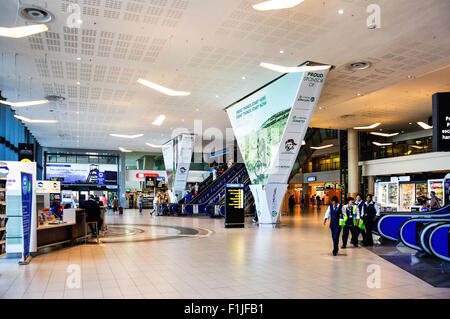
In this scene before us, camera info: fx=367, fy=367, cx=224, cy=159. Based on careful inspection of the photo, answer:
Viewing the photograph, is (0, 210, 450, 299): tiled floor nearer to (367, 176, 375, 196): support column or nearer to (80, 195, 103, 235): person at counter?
(80, 195, 103, 235): person at counter

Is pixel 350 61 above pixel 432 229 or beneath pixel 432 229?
above

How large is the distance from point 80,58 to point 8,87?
5.16 m

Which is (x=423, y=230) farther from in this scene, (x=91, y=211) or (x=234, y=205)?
(x=91, y=211)

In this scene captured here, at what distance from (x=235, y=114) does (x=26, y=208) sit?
11338 millimetres

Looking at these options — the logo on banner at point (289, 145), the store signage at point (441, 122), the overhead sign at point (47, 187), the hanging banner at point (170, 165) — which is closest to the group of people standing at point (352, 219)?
the store signage at point (441, 122)

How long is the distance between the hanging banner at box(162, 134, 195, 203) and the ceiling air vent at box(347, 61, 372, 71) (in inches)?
609

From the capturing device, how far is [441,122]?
649 centimetres

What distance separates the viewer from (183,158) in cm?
2666

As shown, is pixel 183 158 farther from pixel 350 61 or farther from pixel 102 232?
pixel 350 61

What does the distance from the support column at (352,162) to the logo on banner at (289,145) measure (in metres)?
15.0

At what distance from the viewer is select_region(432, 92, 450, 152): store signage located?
643cm

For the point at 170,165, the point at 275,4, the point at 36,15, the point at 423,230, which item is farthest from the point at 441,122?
the point at 170,165

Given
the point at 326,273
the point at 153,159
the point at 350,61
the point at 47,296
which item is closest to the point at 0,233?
the point at 47,296

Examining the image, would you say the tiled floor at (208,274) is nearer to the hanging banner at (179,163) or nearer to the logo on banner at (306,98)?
the logo on banner at (306,98)
